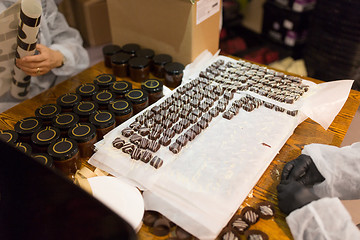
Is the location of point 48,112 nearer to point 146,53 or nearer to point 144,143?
point 144,143

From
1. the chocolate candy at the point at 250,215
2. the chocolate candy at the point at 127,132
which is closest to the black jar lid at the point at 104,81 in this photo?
the chocolate candy at the point at 127,132

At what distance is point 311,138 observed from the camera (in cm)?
110

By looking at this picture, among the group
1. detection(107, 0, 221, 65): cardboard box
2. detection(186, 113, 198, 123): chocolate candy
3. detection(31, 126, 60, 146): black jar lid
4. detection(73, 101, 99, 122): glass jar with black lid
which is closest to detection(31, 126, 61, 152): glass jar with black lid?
detection(31, 126, 60, 146): black jar lid

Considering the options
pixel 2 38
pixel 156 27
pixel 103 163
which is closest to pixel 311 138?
pixel 103 163

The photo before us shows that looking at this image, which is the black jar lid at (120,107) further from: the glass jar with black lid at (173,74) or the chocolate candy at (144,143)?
the glass jar with black lid at (173,74)

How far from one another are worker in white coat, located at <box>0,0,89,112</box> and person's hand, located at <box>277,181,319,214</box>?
103cm

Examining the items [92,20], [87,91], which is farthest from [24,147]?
[92,20]

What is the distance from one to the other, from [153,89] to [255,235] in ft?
2.32

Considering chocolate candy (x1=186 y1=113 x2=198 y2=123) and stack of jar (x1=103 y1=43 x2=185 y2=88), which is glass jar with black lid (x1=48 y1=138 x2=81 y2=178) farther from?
stack of jar (x1=103 y1=43 x2=185 y2=88)

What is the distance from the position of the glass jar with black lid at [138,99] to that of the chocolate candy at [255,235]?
0.62 m

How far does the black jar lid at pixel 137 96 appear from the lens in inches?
46.1

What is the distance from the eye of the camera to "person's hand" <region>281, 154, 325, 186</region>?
0.90 metres

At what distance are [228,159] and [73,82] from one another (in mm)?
865

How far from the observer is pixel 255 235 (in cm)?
77
